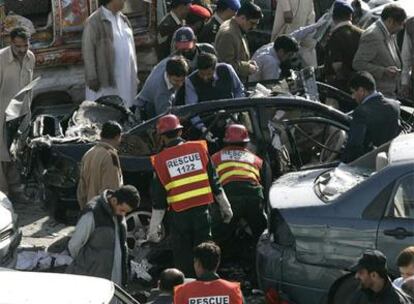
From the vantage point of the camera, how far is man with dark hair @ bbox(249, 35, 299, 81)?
12719 mm

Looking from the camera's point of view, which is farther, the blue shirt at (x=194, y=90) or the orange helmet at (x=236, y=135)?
the blue shirt at (x=194, y=90)

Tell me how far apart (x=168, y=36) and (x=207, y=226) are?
5055mm

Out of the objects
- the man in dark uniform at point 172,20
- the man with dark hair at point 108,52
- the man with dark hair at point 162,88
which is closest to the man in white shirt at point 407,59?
the man in dark uniform at point 172,20

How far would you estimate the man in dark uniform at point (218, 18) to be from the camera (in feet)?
44.5

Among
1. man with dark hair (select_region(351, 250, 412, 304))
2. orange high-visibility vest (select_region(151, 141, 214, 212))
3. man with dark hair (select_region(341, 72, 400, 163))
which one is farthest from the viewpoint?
man with dark hair (select_region(341, 72, 400, 163))

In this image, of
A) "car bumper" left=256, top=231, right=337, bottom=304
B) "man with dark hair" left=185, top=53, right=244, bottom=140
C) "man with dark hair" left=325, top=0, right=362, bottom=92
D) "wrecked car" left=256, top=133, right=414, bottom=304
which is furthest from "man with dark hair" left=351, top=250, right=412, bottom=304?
"man with dark hair" left=325, top=0, right=362, bottom=92

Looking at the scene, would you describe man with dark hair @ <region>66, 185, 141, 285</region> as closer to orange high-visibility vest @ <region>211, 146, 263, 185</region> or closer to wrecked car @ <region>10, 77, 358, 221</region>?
orange high-visibility vest @ <region>211, 146, 263, 185</region>

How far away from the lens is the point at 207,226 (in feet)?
30.8

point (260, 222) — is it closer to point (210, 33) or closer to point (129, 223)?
point (129, 223)

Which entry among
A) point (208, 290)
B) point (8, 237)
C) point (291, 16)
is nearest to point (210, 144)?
point (8, 237)

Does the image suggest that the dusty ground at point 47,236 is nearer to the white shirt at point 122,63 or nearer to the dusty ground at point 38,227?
the dusty ground at point 38,227

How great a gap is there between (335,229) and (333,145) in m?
2.38

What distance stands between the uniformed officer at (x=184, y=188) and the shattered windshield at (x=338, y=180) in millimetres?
820

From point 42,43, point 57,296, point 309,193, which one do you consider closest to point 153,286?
point 309,193
